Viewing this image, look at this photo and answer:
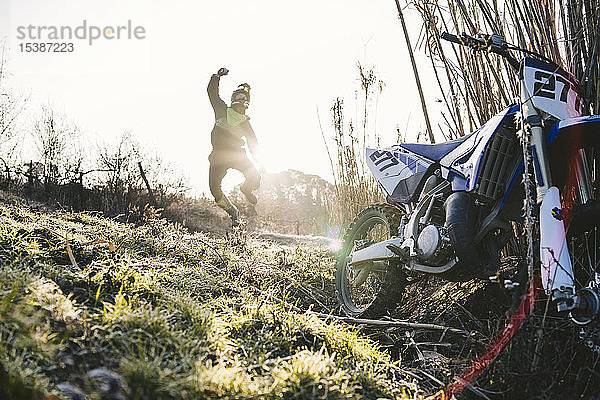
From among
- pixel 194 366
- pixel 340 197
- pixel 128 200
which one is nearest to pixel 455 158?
pixel 194 366

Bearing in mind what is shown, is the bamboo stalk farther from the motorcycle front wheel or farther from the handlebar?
the handlebar

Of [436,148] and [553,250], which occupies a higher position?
[436,148]

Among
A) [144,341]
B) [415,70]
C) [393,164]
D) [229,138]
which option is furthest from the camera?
[229,138]

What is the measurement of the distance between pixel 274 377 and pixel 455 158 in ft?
5.18

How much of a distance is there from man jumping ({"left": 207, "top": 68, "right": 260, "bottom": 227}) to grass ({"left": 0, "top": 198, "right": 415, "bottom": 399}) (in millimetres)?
3562

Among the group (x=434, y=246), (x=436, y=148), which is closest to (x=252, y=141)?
(x=436, y=148)

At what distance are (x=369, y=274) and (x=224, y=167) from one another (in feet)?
11.7

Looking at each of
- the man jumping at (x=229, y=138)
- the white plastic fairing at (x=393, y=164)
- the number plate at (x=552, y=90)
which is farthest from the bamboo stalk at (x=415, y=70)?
the man jumping at (x=229, y=138)

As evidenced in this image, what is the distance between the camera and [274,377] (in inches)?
57.5

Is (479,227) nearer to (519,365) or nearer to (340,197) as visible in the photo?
(519,365)

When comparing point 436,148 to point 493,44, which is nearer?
point 493,44

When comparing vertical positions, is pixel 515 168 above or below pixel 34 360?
above

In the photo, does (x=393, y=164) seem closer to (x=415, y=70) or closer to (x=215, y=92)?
(x=415, y=70)

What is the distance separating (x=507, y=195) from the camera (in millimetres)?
2191
